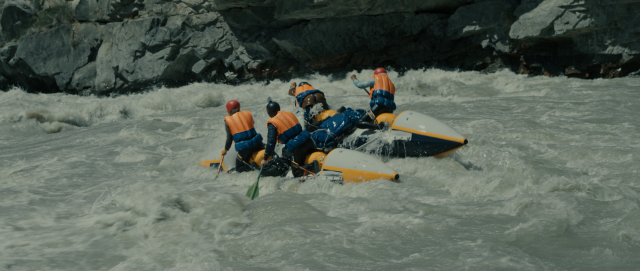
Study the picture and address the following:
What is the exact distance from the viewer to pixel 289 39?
44.0 ft

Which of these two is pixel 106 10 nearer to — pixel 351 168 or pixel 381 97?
pixel 381 97

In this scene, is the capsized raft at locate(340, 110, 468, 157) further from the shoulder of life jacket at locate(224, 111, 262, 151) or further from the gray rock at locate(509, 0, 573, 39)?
the gray rock at locate(509, 0, 573, 39)

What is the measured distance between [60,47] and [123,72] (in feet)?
9.90

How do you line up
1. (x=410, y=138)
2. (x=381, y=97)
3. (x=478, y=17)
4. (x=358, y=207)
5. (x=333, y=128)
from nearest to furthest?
(x=358, y=207)
(x=410, y=138)
(x=333, y=128)
(x=381, y=97)
(x=478, y=17)

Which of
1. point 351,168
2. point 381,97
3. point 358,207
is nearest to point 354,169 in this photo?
point 351,168

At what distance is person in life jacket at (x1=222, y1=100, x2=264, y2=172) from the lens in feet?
16.3

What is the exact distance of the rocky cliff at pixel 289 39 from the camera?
1020 cm

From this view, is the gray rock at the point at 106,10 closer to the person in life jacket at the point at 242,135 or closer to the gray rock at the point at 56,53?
the gray rock at the point at 56,53

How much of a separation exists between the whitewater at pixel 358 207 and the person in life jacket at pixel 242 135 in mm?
209

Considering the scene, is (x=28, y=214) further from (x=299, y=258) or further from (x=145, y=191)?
(x=299, y=258)

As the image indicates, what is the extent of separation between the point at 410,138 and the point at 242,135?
192 cm

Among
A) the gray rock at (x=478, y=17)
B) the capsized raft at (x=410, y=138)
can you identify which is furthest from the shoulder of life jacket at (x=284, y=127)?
the gray rock at (x=478, y=17)

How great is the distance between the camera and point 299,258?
108 inches

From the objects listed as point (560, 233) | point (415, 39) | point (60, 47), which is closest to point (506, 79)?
point (415, 39)
